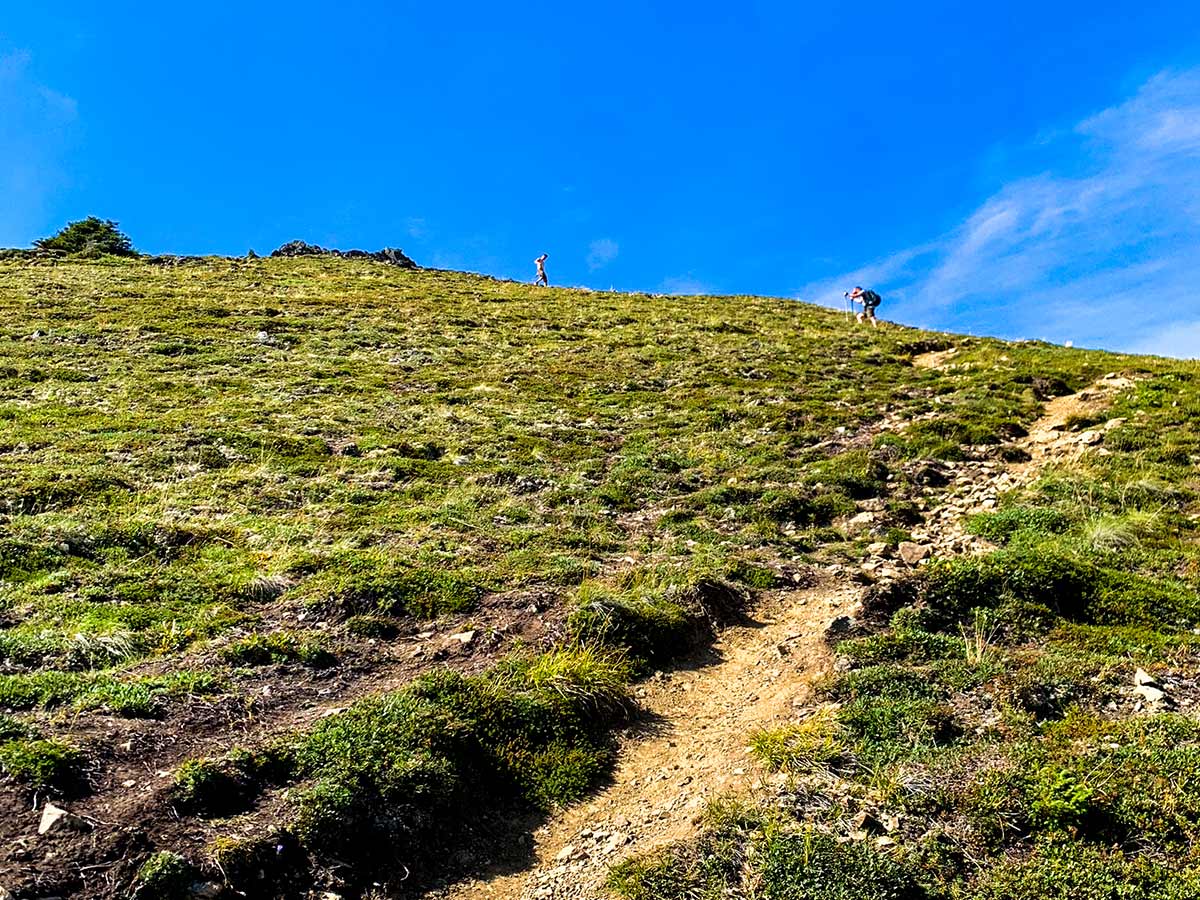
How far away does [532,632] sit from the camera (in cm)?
934

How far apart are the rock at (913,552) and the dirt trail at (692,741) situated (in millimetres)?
184

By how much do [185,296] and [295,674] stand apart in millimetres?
34399

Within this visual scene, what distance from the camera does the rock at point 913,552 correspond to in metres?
12.0

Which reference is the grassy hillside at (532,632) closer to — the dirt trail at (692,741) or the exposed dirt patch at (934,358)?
the dirt trail at (692,741)

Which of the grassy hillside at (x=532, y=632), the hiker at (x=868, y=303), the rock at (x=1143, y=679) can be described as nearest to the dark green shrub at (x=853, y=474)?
the grassy hillside at (x=532, y=632)

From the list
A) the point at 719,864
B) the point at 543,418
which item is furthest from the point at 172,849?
the point at 543,418

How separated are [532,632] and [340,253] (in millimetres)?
57035

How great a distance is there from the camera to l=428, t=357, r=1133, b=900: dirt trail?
605 cm

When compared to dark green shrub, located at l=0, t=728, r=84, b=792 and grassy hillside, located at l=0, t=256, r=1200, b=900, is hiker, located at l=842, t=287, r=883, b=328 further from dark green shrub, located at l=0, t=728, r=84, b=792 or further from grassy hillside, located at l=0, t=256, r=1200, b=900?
dark green shrub, located at l=0, t=728, r=84, b=792

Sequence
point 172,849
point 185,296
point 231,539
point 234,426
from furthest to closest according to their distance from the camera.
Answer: point 185,296, point 234,426, point 231,539, point 172,849

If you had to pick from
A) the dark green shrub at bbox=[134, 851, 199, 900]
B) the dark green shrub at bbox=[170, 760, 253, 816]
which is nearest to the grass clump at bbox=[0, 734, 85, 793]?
the dark green shrub at bbox=[170, 760, 253, 816]

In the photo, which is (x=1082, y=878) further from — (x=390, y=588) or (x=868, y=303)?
(x=868, y=303)

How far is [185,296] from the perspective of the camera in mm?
36594

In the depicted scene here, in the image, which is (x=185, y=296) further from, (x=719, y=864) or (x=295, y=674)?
(x=719, y=864)
